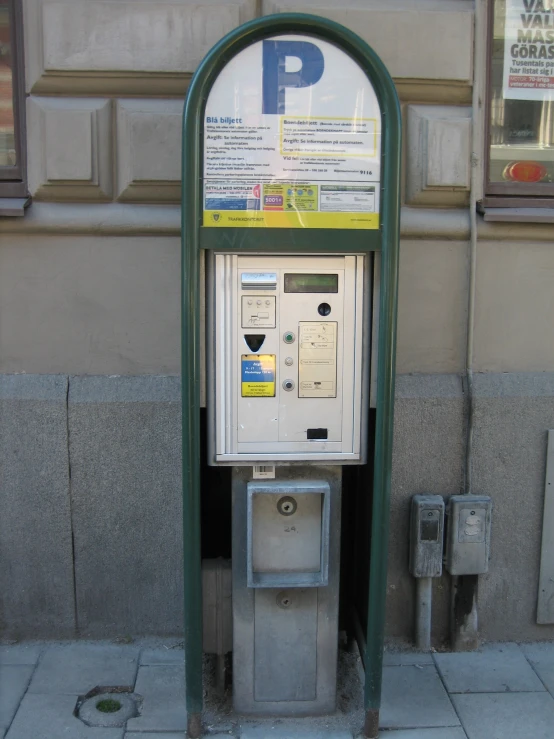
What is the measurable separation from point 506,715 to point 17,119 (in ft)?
11.2

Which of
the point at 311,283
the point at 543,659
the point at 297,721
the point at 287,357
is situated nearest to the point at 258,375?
the point at 287,357

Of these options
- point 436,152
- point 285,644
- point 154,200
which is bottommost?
point 285,644

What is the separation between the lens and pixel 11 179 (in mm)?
3527

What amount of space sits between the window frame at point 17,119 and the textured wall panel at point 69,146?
7 cm

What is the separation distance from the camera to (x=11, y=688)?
3268 millimetres

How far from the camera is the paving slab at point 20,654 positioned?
348 centimetres

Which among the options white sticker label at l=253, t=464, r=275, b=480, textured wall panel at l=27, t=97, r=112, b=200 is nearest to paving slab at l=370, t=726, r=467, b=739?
white sticker label at l=253, t=464, r=275, b=480

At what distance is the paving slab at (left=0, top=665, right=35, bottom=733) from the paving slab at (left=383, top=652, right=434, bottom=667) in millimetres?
1631

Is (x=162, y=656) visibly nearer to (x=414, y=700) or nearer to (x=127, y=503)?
(x=127, y=503)

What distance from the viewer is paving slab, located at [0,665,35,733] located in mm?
3076

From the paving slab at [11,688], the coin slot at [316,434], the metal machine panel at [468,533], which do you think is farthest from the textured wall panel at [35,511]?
the metal machine panel at [468,533]

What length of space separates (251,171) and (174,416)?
1.32m

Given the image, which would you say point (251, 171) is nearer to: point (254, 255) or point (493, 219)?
point (254, 255)

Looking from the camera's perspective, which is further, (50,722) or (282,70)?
(50,722)
